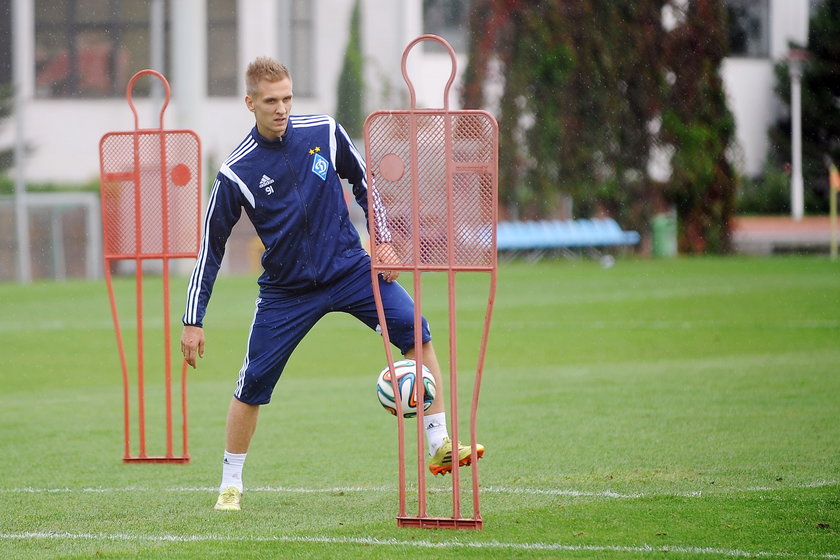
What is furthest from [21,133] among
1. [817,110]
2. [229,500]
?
[229,500]

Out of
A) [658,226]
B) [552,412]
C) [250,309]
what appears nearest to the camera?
[552,412]

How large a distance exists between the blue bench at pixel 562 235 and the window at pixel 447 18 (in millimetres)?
8995

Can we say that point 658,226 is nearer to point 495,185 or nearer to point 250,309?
point 250,309

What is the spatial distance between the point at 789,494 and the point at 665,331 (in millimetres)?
9712

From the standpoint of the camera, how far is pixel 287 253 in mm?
6672

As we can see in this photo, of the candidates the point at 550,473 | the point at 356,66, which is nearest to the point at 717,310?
the point at 550,473

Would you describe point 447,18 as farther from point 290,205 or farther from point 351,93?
point 290,205

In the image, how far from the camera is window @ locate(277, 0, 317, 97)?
42.7m

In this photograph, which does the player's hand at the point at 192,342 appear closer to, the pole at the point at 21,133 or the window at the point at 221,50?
the pole at the point at 21,133

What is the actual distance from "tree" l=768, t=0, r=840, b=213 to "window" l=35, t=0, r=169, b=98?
21603mm

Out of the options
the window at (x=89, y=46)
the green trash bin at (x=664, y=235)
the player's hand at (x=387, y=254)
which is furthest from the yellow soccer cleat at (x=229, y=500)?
the window at (x=89, y=46)

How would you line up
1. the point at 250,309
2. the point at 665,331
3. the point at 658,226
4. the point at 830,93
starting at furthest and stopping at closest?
the point at 830,93 < the point at 658,226 < the point at 250,309 < the point at 665,331

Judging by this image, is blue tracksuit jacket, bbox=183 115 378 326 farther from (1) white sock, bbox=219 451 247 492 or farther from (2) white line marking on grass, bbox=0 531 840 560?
(2) white line marking on grass, bbox=0 531 840 560

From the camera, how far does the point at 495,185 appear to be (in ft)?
19.2
